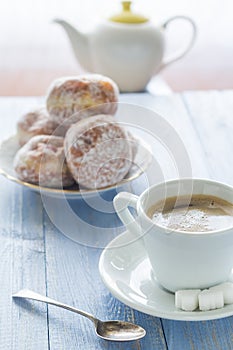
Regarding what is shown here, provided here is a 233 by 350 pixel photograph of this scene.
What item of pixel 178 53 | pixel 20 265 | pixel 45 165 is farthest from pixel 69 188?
pixel 178 53

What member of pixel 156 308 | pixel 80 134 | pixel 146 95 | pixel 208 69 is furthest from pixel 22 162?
pixel 208 69

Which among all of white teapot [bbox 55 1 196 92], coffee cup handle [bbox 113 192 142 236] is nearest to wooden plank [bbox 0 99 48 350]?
coffee cup handle [bbox 113 192 142 236]

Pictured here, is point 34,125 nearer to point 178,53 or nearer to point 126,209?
point 126,209

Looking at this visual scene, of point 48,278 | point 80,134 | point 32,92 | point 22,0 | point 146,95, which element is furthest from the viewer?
point 22,0

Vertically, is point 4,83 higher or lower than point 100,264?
lower

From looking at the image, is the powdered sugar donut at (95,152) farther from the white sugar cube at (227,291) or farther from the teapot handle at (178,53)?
the teapot handle at (178,53)

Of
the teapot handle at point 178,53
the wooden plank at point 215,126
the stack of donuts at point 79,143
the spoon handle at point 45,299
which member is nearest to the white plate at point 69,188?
the stack of donuts at point 79,143

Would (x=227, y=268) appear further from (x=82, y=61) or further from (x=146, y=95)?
(x=82, y=61)
